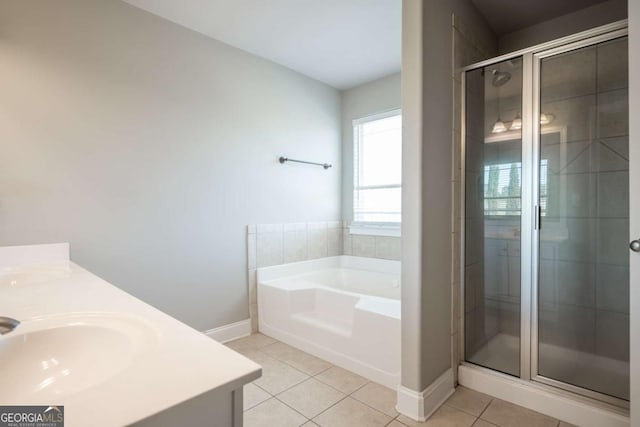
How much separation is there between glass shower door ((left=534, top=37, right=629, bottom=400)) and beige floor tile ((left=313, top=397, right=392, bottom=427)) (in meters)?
1.00

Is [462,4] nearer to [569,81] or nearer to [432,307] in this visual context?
[569,81]

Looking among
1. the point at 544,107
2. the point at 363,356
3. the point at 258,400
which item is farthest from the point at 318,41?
the point at 258,400

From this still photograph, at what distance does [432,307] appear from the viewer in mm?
1909

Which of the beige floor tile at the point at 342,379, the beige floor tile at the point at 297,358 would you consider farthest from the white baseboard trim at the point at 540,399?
the beige floor tile at the point at 297,358

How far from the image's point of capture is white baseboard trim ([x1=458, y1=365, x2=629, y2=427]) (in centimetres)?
165

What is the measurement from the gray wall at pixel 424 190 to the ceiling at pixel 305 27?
589 mm

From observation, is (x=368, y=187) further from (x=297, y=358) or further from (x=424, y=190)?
(x=297, y=358)

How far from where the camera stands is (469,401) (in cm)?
195

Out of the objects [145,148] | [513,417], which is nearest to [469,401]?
[513,417]

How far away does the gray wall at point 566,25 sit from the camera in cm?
228

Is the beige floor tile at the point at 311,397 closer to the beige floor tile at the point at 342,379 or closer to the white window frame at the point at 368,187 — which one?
the beige floor tile at the point at 342,379

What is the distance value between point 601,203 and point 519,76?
89 cm

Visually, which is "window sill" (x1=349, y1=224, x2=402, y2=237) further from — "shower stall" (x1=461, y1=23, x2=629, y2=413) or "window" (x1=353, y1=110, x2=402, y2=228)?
"shower stall" (x1=461, y1=23, x2=629, y2=413)

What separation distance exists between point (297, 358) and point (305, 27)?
2.54 m
